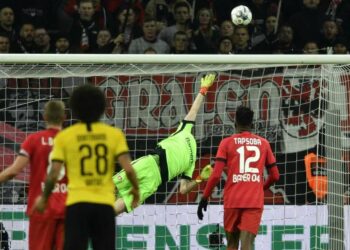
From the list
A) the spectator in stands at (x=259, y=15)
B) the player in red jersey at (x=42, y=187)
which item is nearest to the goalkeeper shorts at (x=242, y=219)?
the player in red jersey at (x=42, y=187)

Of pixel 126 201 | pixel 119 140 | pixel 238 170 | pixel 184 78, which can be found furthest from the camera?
pixel 184 78

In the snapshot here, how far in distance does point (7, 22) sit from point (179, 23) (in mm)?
2236

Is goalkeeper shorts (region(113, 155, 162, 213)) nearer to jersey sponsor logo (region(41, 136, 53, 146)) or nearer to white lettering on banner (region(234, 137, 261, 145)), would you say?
white lettering on banner (region(234, 137, 261, 145))

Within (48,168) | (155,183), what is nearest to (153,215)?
(155,183)

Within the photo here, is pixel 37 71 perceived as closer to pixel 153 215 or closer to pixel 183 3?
pixel 153 215

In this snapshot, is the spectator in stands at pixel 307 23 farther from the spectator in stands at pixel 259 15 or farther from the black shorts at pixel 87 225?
the black shorts at pixel 87 225

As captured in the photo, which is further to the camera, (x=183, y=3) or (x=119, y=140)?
(x=183, y=3)

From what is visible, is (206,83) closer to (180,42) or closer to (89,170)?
(180,42)

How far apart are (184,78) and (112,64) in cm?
102

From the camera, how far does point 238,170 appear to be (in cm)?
1143

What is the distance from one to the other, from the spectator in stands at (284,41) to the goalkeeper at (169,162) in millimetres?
2717

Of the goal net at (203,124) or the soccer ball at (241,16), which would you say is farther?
the soccer ball at (241,16)

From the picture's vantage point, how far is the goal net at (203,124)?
12938 millimetres

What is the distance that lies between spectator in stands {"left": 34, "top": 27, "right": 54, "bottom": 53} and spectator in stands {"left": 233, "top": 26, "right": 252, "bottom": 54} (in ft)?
7.76
